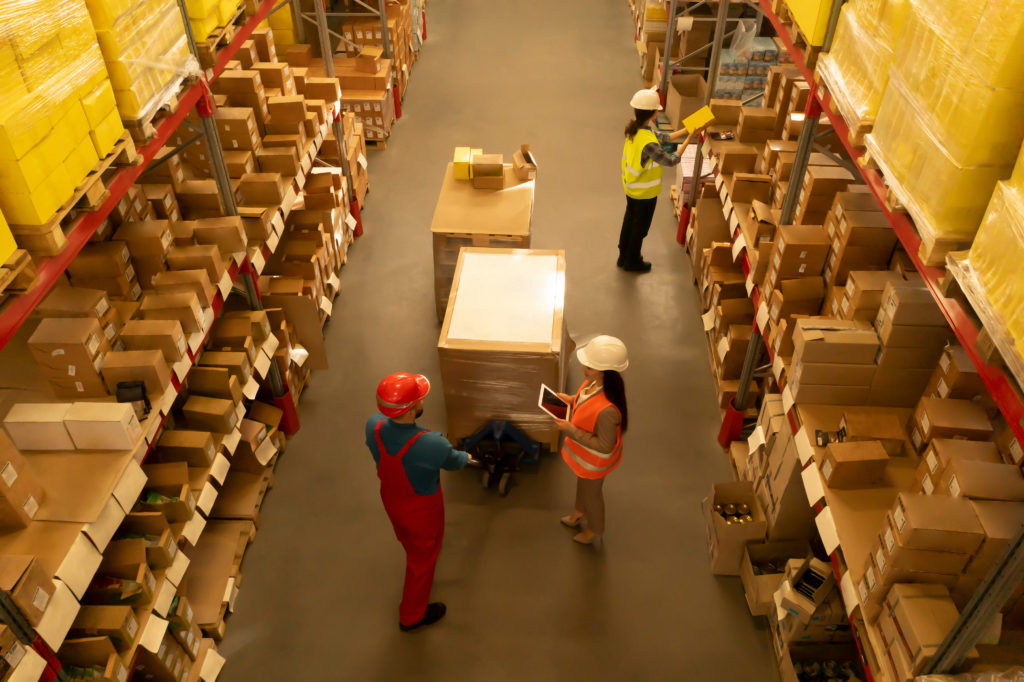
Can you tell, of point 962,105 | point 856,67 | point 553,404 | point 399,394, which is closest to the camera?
point 962,105

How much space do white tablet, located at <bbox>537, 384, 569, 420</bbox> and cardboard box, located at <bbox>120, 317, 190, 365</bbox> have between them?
6.73 ft

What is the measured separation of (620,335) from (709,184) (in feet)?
5.54

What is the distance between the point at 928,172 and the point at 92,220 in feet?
11.1

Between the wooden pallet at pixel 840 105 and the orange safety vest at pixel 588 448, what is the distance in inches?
72.3

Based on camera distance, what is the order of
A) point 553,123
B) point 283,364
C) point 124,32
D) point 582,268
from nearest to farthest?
point 124,32 < point 283,364 < point 582,268 < point 553,123

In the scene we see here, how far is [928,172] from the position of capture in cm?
259

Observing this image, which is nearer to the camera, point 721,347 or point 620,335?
point 721,347

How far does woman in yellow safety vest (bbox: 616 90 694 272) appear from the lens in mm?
6195

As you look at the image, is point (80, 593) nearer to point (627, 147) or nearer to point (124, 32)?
point (124, 32)

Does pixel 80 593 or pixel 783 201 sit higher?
pixel 783 201

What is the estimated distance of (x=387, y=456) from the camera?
3.72 meters

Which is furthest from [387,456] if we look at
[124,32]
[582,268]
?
[582,268]

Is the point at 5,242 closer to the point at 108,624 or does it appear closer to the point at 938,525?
the point at 108,624

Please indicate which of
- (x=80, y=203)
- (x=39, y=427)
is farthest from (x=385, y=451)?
(x=80, y=203)
